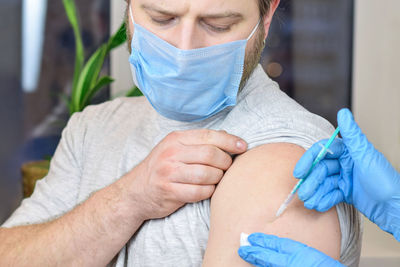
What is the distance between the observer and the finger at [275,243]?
927 millimetres

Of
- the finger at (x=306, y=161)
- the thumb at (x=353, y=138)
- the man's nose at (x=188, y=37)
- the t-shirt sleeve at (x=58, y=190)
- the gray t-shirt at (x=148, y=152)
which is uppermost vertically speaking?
the man's nose at (x=188, y=37)

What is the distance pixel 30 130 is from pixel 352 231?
10.4ft

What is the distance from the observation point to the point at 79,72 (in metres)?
2.79

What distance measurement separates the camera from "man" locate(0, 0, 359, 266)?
979 millimetres

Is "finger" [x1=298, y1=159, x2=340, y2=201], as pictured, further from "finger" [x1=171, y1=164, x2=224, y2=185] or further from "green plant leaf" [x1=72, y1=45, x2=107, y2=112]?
"green plant leaf" [x1=72, y1=45, x2=107, y2=112]

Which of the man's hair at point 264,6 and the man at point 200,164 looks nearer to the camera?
the man at point 200,164

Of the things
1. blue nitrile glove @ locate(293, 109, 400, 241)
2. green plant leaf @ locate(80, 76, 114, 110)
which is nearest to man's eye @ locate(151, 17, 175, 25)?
blue nitrile glove @ locate(293, 109, 400, 241)

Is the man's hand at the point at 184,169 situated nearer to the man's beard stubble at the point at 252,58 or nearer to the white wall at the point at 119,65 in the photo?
the man's beard stubble at the point at 252,58

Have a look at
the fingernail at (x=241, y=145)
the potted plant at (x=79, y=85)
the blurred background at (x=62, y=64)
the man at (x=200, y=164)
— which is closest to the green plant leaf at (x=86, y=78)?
the potted plant at (x=79, y=85)

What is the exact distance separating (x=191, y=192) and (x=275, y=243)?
214 mm

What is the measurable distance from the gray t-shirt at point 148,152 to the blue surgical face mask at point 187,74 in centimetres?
6

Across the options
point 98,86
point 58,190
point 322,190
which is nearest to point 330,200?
point 322,190

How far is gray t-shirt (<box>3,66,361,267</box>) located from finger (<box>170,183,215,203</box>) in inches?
1.5

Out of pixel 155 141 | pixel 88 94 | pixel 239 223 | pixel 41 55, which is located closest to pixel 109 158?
pixel 155 141
